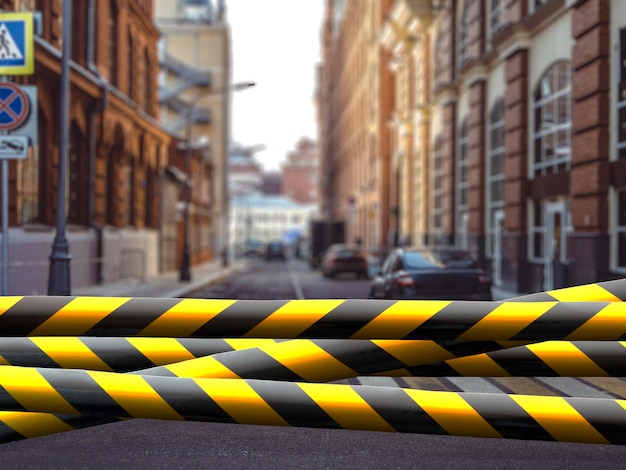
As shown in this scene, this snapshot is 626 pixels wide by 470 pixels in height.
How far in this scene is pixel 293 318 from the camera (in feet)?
12.8

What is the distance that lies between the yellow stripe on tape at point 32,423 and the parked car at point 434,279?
977cm

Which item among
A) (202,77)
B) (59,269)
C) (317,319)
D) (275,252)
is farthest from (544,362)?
(275,252)

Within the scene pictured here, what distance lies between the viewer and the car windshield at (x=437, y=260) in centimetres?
1412

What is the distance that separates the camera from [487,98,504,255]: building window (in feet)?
81.0

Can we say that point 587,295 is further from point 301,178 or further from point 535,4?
point 301,178

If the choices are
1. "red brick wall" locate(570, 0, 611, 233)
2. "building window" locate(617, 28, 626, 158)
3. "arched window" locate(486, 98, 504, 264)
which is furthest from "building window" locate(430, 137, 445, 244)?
"building window" locate(617, 28, 626, 158)

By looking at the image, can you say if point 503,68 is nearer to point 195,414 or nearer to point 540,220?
point 540,220

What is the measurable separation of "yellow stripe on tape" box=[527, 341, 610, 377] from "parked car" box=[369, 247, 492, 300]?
910cm

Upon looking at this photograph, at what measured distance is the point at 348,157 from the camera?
75.7 meters

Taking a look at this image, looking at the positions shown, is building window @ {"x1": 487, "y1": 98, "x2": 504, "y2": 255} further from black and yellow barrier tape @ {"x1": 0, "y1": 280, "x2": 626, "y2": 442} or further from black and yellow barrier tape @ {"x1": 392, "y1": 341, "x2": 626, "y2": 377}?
black and yellow barrier tape @ {"x1": 392, "y1": 341, "x2": 626, "y2": 377}

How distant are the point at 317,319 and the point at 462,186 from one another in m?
26.2

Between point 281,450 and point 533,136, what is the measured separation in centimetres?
1814

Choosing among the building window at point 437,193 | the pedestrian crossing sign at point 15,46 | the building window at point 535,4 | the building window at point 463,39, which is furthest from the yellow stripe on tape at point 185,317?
the building window at point 437,193

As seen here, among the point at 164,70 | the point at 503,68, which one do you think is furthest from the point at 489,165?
the point at 164,70
